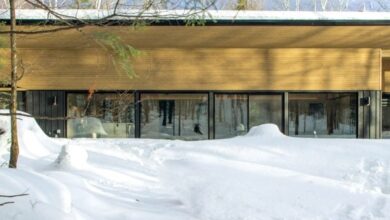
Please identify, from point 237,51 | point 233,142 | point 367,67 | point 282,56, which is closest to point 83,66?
point 237,51

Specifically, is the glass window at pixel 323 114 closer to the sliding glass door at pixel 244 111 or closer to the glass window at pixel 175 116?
the sliding glass door at pixel 244 111

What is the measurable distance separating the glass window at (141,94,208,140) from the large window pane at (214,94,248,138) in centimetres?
42

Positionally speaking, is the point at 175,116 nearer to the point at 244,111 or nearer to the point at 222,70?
the point at 222,70

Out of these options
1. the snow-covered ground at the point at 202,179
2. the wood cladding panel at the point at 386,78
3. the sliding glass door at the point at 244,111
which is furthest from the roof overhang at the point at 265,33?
the snow-covered ground at the point at 202,179

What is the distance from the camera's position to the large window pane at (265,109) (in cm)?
1686

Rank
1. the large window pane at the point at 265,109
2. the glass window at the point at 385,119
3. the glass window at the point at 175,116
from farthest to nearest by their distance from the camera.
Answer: the glass window at the point at 385,119
the large window pane at the point at 265,109
the glass window at the point at 175,116

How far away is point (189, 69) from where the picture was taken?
16.6 m

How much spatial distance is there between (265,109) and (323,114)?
6.47 feet

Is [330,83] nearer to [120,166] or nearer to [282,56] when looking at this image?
[282,56]

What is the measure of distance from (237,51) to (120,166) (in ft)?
29.2

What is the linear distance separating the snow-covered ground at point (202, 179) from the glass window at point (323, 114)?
6.49 meters

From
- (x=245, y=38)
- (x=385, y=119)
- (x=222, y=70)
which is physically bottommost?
(x=385, y=119)

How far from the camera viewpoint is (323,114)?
17.0m

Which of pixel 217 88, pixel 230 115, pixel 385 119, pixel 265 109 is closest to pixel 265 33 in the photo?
pixel 217 88
